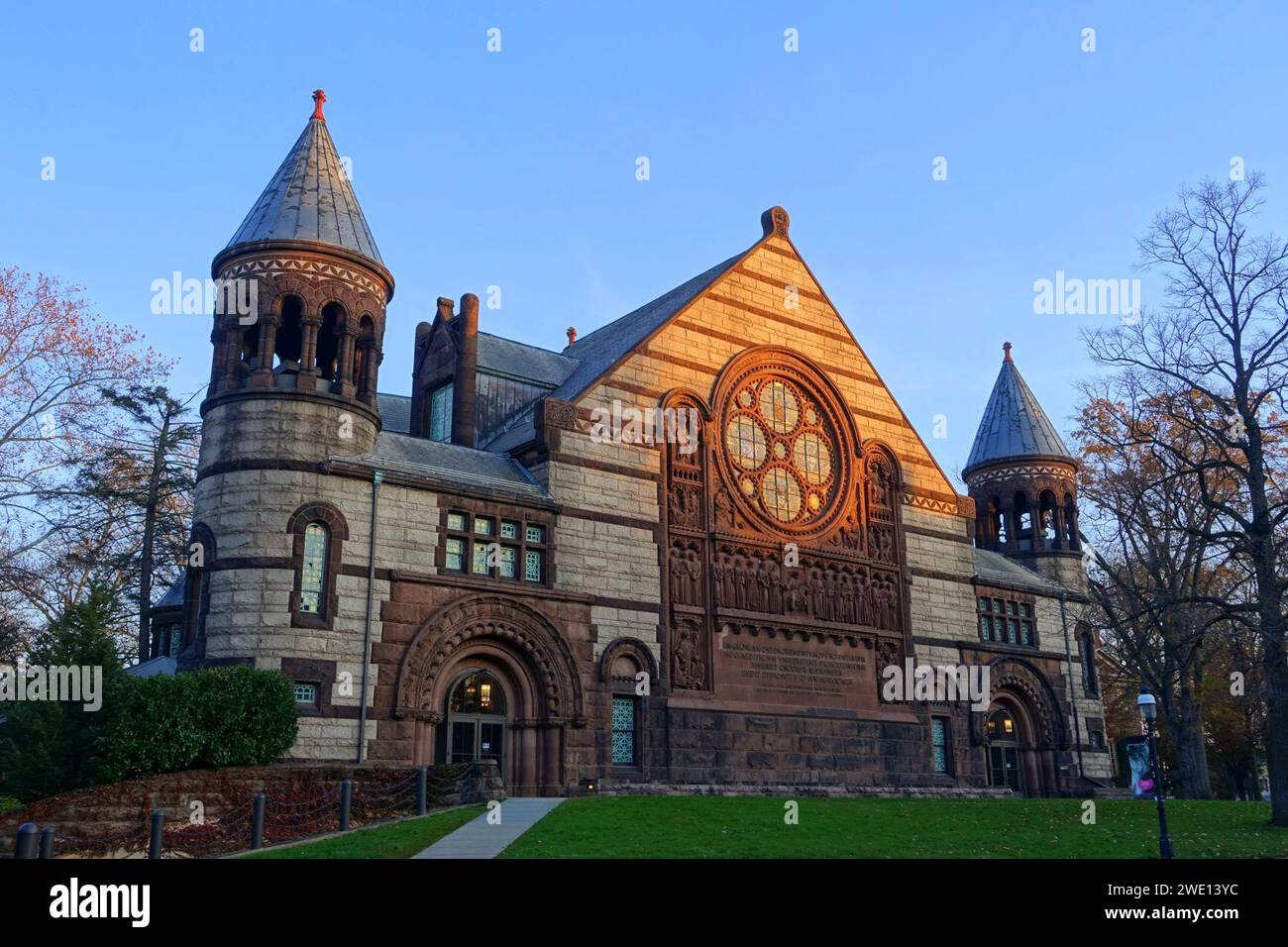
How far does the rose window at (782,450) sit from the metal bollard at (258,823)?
752 inches

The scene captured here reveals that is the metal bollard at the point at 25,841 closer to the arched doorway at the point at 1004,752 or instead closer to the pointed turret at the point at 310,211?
the pointed turret at the point at 310,211

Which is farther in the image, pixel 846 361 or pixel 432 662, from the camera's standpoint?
pixel 846 361

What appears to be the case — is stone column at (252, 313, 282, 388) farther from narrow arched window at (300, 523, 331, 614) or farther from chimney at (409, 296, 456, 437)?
chimney at (409, 296, 456, 437)

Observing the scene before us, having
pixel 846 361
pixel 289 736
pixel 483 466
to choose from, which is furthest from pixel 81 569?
pixel 846 361

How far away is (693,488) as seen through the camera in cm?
3375

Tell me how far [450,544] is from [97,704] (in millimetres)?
9467

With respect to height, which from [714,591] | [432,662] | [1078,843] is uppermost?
[714,591]

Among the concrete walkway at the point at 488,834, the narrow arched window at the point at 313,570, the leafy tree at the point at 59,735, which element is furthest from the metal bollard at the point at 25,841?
the narrow arched window at the point at 313,570

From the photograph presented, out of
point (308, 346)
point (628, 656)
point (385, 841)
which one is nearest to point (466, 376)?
point (308, 346)

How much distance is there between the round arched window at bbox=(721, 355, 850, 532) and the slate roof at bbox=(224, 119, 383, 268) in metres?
12.3

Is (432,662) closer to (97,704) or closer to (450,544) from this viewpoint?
(450,544)

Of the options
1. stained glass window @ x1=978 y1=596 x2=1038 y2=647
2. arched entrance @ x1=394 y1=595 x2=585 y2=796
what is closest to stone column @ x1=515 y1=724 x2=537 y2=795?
arched entrance @ x1=394 y1=595 x2=585 y2=796

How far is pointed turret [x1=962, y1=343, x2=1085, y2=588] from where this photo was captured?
156 ft

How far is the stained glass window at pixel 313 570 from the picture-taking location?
26.5m
